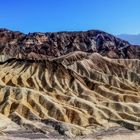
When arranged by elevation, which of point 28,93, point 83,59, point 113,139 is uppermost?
point 83,59

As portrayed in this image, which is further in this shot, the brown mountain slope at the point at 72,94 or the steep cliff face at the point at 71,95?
the brown mountain slope at the point at 72,94

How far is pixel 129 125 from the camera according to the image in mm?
107438

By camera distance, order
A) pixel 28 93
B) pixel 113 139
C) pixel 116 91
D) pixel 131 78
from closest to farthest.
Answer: pixel 113 139 → pixel 28 93 → pixel 116 91 → pixel 131 78

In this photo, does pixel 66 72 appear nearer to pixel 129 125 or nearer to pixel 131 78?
pixel 131 78

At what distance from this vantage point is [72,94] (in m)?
133

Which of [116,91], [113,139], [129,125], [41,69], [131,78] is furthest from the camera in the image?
[131,78]

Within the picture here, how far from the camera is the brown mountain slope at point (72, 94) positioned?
108250mm

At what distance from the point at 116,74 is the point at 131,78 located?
21.5ft

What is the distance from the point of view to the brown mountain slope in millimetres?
108250

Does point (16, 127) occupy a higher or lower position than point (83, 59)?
lower

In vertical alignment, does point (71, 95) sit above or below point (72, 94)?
below

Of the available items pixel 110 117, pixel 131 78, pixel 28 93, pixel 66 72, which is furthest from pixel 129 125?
pixel 131 78

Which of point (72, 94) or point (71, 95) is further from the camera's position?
point (72, 94)

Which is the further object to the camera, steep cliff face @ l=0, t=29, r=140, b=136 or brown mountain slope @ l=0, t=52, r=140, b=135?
brown mountain slope @ l=0, t=52, r=140, b=135
